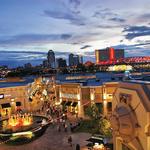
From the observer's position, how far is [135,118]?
38.1ft

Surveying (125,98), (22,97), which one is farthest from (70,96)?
(125,98)

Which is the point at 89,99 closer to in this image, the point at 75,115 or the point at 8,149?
the point at 75,115

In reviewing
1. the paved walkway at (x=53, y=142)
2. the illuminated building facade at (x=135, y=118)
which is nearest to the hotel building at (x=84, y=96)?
the paved walkway at (x=53, y=142)

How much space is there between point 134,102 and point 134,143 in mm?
1693

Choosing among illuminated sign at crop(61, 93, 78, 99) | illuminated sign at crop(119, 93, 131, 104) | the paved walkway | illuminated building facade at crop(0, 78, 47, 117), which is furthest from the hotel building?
illuminated sign at crop(119, 93, 131, 104)

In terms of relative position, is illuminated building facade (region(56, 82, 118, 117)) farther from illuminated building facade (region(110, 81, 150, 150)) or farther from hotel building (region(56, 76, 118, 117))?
illuminated building facade (region(110, 81, 150, 150))

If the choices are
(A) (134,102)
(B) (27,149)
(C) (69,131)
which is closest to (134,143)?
(A) (134,102)

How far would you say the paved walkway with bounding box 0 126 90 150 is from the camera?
85.8 ft

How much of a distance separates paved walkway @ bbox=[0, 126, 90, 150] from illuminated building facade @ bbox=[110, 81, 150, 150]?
14.0m

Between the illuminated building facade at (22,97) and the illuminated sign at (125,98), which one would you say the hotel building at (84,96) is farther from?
the illuminated sign at (125,98)

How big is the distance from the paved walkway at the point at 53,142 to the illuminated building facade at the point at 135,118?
13997 mm

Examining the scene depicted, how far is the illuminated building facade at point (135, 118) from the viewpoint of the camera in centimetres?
1118

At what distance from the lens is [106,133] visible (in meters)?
24.5

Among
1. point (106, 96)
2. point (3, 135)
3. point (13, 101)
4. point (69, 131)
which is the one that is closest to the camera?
point (3, 135)
